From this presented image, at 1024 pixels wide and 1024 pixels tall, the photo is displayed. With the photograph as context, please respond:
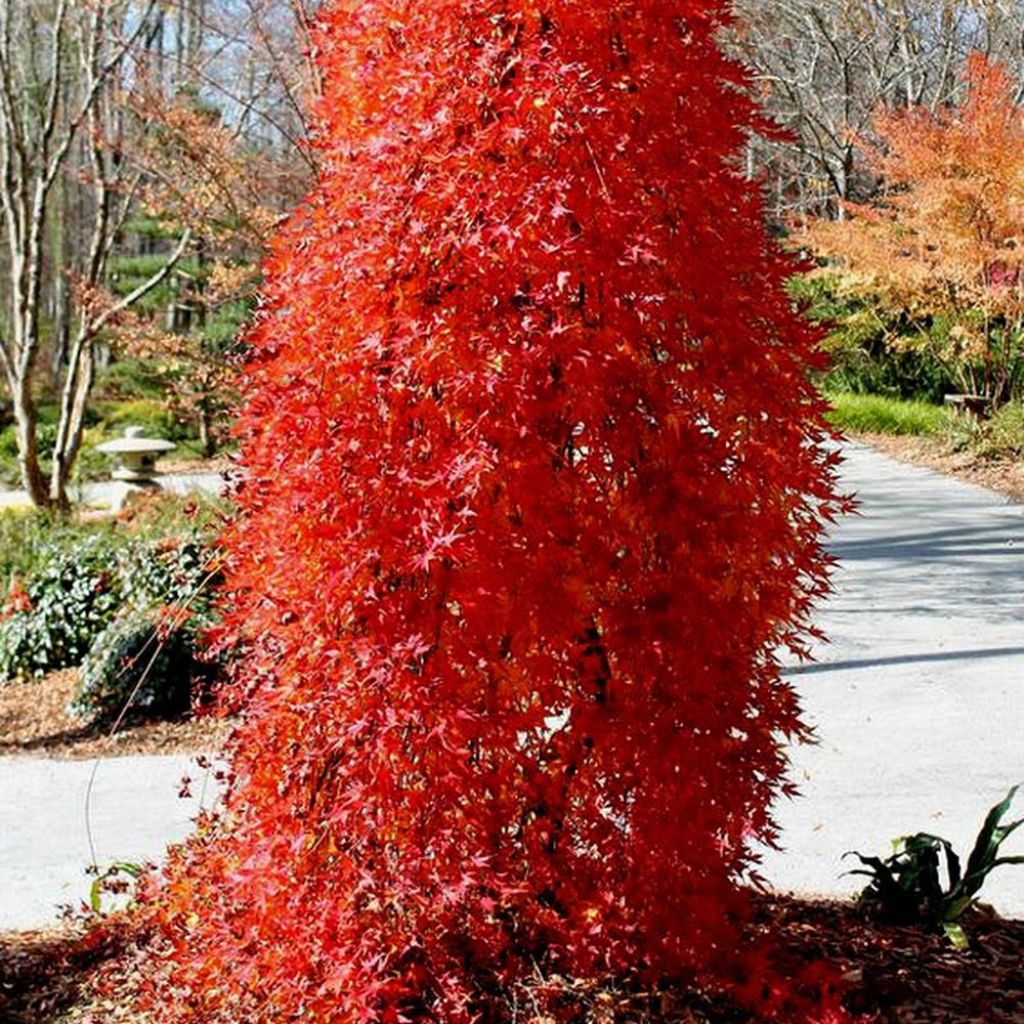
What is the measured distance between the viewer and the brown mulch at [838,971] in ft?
11.4

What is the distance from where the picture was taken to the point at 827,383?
77.0ft

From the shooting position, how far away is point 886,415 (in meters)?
20.8

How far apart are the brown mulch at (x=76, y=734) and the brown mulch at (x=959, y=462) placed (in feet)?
32.9

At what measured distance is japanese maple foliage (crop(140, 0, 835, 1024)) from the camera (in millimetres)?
3070

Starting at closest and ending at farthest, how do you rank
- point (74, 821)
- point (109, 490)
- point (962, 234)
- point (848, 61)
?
point (74, 821)
point (962, 234)
point (109, 490)
point (848, 61)

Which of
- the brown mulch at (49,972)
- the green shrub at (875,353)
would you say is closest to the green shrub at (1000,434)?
the green shrub at (875,353)

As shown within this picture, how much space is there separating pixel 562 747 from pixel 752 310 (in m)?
1.19

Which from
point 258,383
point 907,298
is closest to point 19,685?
point 258,383

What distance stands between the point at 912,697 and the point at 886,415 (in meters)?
13.5

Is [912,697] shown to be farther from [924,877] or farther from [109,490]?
[109,490]

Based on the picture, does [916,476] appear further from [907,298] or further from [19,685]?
[19,685]

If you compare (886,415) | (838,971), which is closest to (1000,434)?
(886,415)

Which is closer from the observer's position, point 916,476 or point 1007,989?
point 1007,989

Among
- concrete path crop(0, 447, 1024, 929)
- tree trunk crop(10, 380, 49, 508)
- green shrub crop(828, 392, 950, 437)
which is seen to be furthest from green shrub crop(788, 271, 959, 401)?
tree trunk crop(10, 380, 49, 508)
